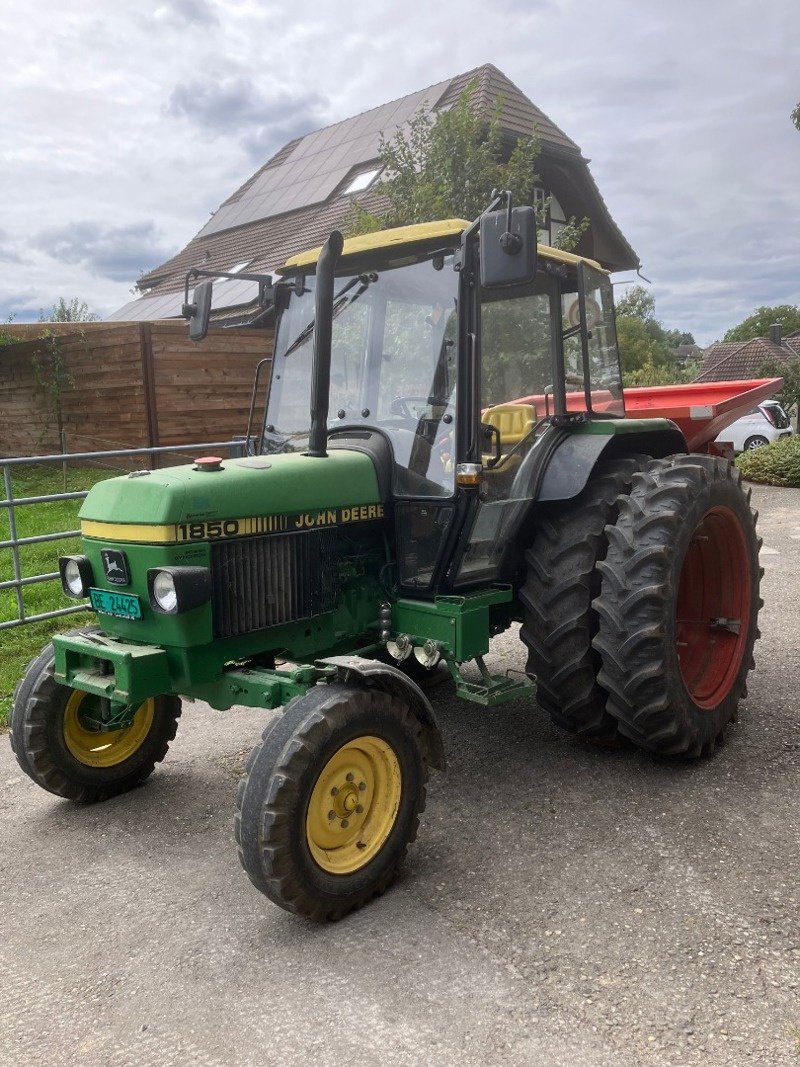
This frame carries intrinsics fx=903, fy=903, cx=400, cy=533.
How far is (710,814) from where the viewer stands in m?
3.46

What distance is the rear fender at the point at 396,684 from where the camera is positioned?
300 cm

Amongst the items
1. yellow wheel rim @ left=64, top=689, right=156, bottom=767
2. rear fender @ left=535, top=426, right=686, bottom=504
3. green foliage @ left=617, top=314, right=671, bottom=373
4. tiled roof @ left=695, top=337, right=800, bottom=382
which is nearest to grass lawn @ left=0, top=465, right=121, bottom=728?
yellow wheel rim @ left=64, top=689, right=156, bottom=767

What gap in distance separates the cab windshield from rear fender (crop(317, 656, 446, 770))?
0.84m

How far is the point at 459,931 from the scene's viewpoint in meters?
2.79

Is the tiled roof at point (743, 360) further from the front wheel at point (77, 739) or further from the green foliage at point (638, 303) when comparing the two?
the front wheel at point (77, 739)

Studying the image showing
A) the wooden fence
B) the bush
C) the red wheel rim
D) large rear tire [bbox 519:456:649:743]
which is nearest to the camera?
large rear tire [bbox 519:456:649:743]

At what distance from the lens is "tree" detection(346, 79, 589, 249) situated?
34.0 ft

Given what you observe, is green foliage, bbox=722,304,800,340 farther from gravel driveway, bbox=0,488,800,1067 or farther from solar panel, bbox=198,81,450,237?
gravel driveway, bbox=0,488,800,1067

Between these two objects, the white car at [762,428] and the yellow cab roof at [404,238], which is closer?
the yellow cab roof at [404,238]

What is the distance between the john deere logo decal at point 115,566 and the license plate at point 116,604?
53 mm

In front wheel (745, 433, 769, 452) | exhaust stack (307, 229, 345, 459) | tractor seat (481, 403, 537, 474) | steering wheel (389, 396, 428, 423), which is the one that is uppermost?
exhaust stack (307, 229, 345, 459)

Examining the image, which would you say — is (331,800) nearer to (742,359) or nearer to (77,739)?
(77,739)

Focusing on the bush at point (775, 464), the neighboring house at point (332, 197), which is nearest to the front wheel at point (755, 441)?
the bush at point (775, 464)

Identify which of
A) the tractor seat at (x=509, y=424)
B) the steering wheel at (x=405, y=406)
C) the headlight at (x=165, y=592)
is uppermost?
the steering wheel at (x=405, y=406)
